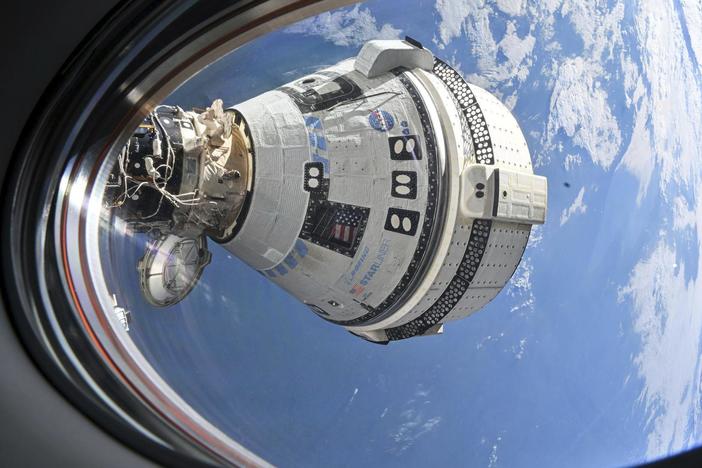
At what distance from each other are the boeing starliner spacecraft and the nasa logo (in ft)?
0.04

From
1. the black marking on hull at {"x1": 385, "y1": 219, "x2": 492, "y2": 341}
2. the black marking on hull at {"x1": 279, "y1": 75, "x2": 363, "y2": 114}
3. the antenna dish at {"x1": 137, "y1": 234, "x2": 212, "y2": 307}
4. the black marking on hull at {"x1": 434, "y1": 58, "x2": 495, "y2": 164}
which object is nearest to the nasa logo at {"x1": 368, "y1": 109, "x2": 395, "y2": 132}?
the black marking on hull at {"x1": 279, "y1": 75, "x2": 363, "y2": 114}

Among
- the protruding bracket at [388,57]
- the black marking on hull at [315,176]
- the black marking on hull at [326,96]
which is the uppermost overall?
the protruding bracket at [388,57]

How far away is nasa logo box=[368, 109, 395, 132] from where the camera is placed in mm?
4789

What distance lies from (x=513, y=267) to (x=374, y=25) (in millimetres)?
2819

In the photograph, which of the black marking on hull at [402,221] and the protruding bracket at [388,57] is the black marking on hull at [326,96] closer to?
the protruding bracket at [388,57]

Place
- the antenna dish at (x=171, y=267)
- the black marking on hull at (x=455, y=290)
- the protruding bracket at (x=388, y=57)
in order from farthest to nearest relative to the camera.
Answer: the protruding bracket at (x=388, y=57) < the black marking on hull at (x=455, y=290) < the antenna dish at (x=171, y=267)

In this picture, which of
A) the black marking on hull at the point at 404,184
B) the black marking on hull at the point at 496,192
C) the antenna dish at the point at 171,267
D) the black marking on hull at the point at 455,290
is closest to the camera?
the antenna dish at the point at 171,267

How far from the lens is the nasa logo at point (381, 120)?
4789mm

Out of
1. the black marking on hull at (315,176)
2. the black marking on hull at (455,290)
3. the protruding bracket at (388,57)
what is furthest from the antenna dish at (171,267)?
the protruding bracket at (388,57)

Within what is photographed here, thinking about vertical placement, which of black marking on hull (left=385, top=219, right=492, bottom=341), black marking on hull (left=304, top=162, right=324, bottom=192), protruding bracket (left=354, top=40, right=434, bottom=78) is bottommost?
black marking on hull (left=385, top=219, right=492, bottom=341)

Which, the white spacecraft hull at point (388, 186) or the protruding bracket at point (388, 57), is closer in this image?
the white spacecraft hull at point (388, 186)

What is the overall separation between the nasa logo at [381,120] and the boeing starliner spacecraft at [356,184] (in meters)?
0.01

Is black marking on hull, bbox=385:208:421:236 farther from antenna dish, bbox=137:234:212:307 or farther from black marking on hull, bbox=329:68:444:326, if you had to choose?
antenna dish, bbox=137:234:212:307

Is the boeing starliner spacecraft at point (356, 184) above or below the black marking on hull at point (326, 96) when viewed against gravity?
below
